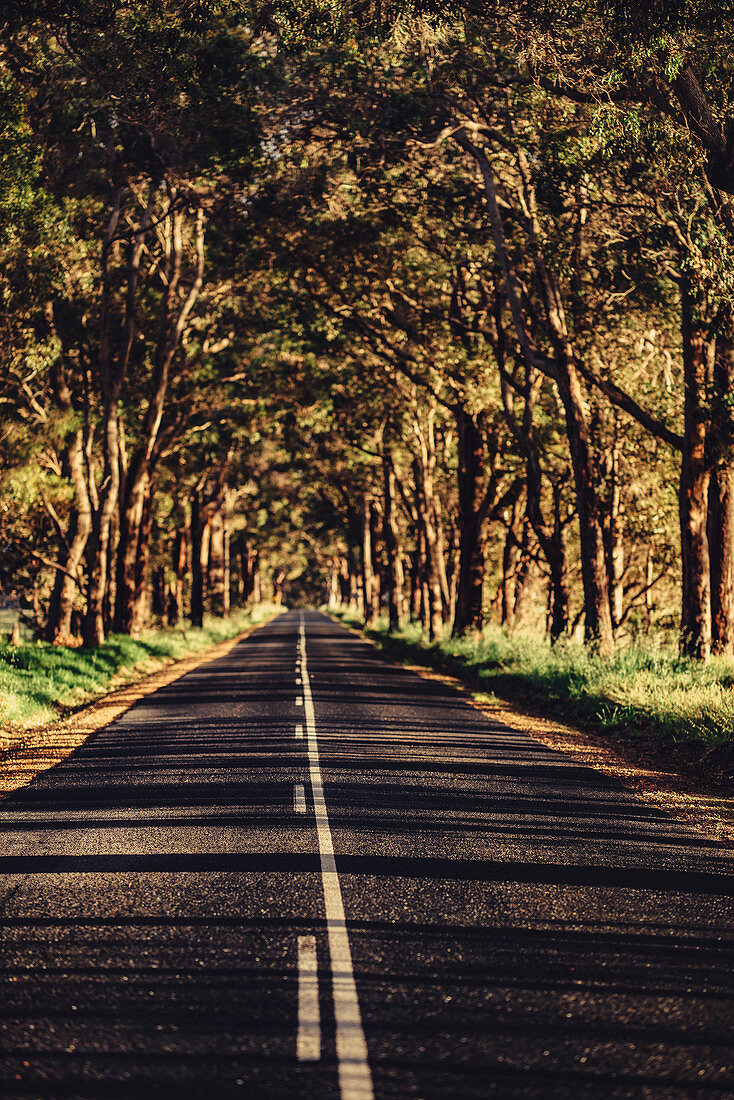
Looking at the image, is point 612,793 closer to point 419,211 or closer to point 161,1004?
point 161,1004

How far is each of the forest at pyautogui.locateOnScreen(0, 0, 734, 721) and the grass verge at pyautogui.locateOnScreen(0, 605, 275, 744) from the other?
145 cm

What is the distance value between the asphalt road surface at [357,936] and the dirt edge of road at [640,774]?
0.39 m

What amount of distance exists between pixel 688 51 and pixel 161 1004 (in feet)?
40.0

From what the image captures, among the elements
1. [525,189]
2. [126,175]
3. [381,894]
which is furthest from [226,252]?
[381,894]

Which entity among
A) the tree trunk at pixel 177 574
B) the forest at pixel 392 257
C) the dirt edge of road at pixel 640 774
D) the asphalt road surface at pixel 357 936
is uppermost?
the forest at pixel 392 257

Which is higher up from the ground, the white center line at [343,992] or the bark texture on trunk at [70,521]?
the bark texture on trunk at [70,521]

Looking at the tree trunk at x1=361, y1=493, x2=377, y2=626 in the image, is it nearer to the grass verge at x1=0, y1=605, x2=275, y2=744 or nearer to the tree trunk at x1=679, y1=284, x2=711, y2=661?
the grass verge at x1=0, y1=605, x2=275, y2=744

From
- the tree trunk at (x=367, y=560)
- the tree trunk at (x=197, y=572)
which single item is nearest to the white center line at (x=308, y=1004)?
the tree trunk at (x=197, y=572)

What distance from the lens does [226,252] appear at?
23.7 meters

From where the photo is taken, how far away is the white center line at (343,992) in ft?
15.3

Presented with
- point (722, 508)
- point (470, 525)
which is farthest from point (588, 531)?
point (470, 525)

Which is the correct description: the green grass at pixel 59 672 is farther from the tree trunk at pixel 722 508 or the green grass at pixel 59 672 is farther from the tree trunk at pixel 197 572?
the tree trunk at pixel 197 572

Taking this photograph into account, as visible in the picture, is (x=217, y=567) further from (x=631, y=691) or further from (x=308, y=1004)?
(x=308, y=1004)

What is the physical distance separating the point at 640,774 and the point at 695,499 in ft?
25.9
